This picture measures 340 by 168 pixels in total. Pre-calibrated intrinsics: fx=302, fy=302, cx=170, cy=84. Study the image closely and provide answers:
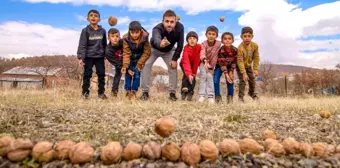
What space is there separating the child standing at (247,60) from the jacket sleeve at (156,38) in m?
1.63

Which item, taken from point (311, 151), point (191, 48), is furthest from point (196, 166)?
point (191, 48)

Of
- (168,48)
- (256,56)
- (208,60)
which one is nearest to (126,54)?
(168,48)

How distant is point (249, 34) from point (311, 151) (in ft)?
14.8

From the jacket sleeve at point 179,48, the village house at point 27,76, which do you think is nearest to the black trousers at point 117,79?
the jacket sleeve at point 179,48

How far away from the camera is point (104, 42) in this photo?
607 cm

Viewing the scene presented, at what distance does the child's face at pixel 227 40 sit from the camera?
6.02 m

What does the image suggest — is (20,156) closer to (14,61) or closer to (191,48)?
(191,48)

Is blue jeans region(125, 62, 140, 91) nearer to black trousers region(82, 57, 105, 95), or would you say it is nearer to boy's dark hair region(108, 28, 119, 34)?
black trousers region(82, 57, 105, 95)

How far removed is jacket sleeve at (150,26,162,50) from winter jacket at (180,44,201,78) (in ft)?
2.12

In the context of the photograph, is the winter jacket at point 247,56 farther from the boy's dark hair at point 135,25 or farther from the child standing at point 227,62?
the boy's dark hair at point 135,25

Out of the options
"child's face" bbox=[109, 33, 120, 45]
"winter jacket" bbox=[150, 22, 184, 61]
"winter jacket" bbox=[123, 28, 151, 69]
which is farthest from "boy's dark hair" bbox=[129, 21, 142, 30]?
"child's face" bbox=[109, 33, 120, 45]

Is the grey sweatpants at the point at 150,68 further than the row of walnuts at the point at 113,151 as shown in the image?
Yes

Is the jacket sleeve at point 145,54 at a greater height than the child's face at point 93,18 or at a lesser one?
lesser

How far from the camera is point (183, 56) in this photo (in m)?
6.11
